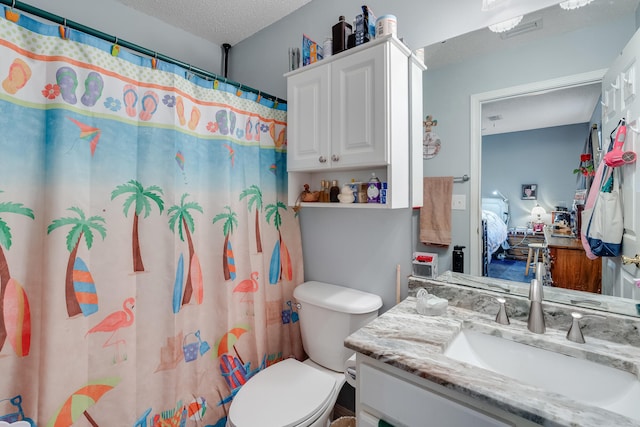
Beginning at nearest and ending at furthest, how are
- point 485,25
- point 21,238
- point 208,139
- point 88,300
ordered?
point 21,238 < point 88,300 < point 485,25 < point 208,139

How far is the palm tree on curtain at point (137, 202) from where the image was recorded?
1.20 meters

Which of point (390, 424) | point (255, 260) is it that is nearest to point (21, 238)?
point (255, 260)

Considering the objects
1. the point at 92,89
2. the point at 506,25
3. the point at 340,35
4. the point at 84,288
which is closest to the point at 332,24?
the point at 340,35

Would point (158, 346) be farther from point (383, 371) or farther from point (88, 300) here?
point (383, 371)

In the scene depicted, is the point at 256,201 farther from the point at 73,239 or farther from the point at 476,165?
the point at 476,165

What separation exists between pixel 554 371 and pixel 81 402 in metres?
1.64

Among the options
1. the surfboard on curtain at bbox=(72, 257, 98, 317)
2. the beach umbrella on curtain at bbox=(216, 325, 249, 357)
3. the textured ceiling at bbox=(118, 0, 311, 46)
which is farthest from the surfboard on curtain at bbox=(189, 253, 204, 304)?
the textured ceiling at bbox=(118, 0, 311, 46)

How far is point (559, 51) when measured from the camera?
105 cm

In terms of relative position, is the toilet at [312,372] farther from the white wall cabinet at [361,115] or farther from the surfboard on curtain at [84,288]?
the surfboard on curtain at [84,288]

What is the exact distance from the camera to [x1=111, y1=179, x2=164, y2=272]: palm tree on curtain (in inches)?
47.3

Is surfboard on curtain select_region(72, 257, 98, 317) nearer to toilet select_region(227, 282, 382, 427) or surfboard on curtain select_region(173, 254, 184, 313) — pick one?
surfboard on curtain select_region(173, 254, 184, 313)

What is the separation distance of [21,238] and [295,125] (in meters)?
1.20

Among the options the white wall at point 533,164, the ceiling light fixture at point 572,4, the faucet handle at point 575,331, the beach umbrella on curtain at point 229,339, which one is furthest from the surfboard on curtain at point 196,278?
the ceiling light fixture at point 572,4

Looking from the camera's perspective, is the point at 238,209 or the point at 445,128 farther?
the point at 238,209
